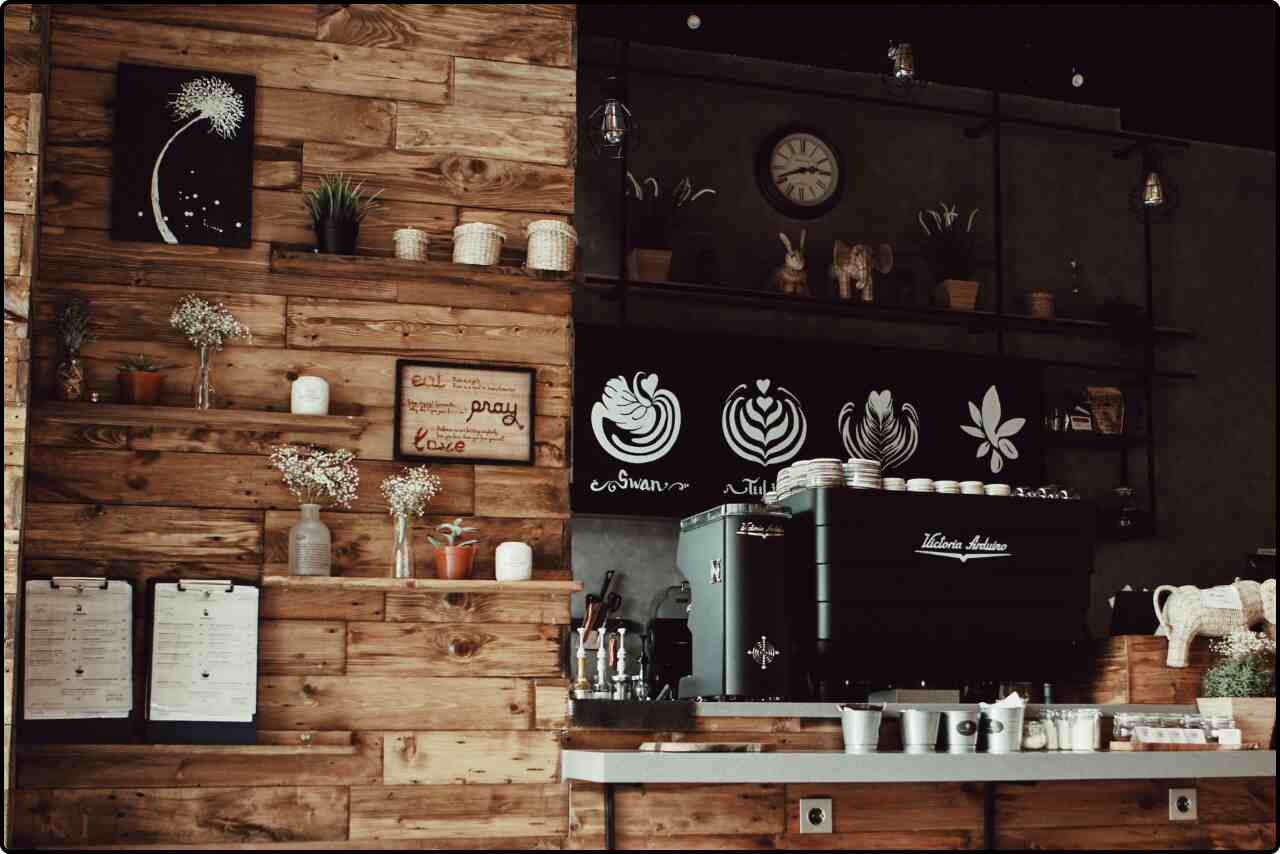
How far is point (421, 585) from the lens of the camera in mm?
3547

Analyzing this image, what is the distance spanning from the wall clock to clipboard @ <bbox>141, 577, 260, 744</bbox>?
359 cm

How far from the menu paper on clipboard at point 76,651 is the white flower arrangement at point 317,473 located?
48 cm

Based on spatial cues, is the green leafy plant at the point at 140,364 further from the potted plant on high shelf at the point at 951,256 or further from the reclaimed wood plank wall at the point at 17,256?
the potted plant on high shelf at the point at 951,256

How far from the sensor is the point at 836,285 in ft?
21.0

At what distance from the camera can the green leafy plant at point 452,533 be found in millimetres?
3658

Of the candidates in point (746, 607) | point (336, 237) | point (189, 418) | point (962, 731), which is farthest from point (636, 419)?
point (189, 418)

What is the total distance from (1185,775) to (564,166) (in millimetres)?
2239

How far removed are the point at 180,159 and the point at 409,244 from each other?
604mm

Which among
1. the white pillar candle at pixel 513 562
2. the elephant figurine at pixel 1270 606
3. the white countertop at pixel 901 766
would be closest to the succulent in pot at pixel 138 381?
the white pillar candle at pixel 513 562

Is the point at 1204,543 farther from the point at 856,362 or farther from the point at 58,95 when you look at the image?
the point at 58,95

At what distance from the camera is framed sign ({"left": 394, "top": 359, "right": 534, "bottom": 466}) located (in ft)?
12.4

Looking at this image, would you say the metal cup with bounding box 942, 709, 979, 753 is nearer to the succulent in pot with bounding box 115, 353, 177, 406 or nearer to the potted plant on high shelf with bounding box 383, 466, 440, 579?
the potted plant on high shelf with bounding box 383, 466, 440, 579

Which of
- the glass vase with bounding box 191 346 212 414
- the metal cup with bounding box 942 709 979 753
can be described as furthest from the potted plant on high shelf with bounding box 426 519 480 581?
the metal cup with bounding box 942 709 979 753

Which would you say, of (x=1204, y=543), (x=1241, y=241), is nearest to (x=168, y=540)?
(x=1204, y=543)
